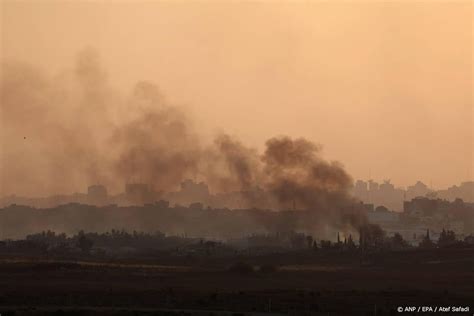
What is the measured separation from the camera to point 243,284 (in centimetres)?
11819

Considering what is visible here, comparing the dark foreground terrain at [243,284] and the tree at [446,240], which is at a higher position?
the tree at [446,240]

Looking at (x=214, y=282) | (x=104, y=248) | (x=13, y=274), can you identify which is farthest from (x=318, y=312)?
(x=104, y=248)

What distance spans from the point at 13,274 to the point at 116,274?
1364 cm

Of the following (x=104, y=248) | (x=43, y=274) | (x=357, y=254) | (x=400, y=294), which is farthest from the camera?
(x=104, y=248)

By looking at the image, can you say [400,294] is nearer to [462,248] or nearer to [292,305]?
[292,305]

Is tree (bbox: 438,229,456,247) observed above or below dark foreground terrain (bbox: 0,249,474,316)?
above

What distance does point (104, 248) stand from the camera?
197875 mm

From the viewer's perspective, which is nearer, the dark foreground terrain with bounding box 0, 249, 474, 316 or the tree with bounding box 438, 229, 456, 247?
the dark foreground terrain with bounding box 0, 249, 474, 316

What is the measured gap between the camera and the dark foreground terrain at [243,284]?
84875 millimetres

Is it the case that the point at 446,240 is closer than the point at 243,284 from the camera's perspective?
No

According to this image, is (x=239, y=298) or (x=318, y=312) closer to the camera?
(x=318, y=312)

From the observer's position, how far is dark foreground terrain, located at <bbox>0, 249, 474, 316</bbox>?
8488 centimetres

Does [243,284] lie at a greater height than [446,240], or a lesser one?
lesser

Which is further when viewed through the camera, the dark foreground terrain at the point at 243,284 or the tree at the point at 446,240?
the tree at the point at 446,240
